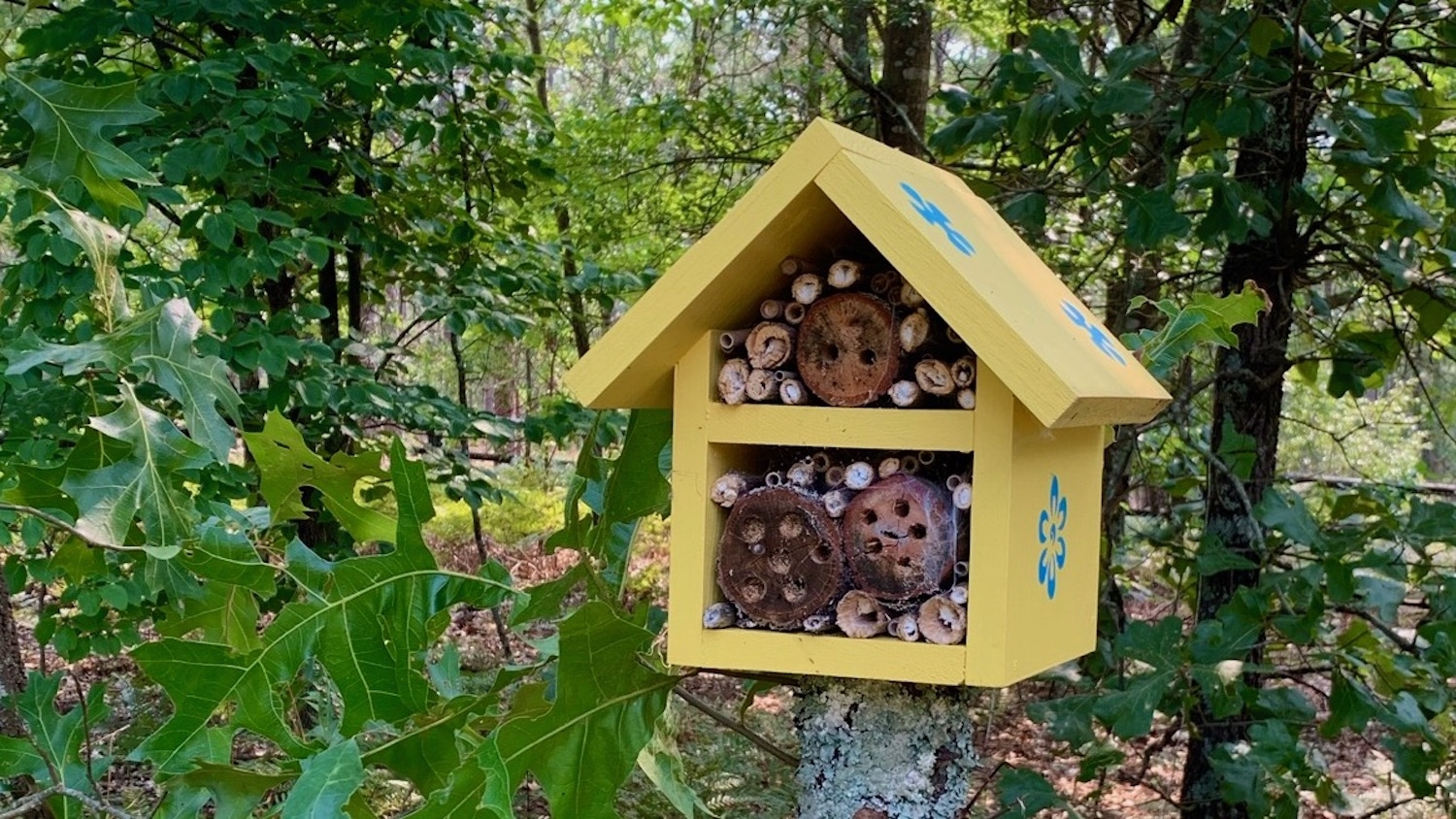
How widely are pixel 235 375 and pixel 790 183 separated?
195cm

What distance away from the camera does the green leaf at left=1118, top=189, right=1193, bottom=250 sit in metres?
2.74

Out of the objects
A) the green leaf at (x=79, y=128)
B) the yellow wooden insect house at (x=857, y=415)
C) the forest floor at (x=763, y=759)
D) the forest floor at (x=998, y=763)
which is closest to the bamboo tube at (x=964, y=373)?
the yellow wooden insect house at (x=857, y=415)

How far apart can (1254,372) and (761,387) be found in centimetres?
216

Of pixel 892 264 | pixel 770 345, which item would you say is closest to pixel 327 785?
pixel 770 345

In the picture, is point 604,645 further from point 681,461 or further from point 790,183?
point 790,183

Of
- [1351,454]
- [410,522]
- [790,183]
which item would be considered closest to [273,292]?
[410,522]

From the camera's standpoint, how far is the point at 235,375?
2.88 metres

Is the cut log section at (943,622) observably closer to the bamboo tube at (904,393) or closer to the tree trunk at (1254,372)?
the bamboo tube at (904,393)

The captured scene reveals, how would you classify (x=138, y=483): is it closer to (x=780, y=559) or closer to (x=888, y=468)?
(x=780, y=559)

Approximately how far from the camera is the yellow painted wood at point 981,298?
1.30 metres

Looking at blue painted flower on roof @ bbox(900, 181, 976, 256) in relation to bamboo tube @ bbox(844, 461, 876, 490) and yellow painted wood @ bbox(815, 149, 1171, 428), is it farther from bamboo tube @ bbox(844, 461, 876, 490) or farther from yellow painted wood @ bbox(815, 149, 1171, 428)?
bamboo tube @ bbox(844, 461, 876, 490)

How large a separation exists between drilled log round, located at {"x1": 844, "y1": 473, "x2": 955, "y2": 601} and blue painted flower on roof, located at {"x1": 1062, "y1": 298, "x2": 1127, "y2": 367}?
0.38 m

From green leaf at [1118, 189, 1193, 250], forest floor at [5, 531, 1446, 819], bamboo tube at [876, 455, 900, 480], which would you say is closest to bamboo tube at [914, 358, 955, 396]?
bamboo tube at [876, 455, 900, 480]

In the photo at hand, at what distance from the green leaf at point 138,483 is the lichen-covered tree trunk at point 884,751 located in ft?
2.83
